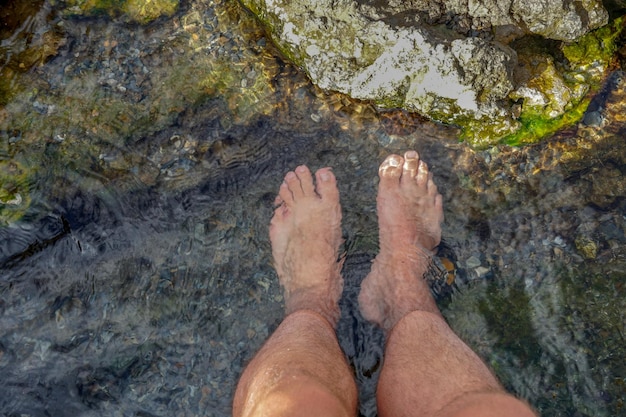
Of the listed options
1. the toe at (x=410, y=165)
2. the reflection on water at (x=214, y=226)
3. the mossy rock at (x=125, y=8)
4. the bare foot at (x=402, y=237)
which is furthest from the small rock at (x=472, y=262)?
the mossy rock at (x=125, y=8)

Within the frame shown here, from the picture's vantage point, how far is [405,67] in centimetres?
262

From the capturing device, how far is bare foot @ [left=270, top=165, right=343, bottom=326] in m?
2.78

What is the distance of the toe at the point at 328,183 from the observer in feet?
9.30

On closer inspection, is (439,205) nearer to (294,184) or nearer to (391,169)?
(391,169)

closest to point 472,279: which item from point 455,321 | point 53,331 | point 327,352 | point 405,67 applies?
point 455,321

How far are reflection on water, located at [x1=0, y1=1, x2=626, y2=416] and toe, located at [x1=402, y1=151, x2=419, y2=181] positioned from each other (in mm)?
47

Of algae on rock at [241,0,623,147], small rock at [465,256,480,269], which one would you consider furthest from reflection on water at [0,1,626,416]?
algae on rock at [241,0,623,147]

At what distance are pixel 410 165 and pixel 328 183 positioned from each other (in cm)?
43

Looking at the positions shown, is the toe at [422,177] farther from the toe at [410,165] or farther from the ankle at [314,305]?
the ankle at [314,305]

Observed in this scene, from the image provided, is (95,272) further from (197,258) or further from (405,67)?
(405,67)

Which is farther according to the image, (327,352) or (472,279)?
(472,279)

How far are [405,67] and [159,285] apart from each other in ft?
5.15

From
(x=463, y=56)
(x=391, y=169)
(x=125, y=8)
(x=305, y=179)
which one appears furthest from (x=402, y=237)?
(x=125, y=8)

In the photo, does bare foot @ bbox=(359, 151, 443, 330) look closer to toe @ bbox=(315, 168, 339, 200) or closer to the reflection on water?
the reflection on water
